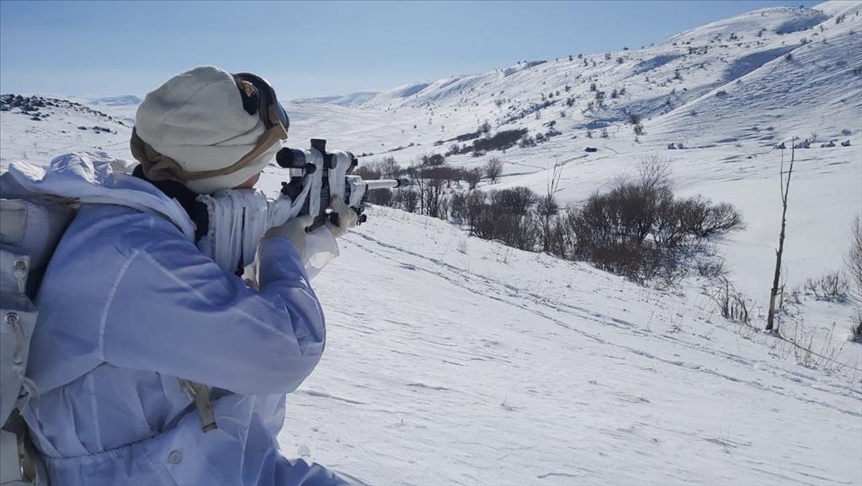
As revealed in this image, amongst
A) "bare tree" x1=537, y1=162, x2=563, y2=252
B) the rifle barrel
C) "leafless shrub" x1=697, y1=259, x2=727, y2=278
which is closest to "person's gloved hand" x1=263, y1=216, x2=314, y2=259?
the rifle barrel

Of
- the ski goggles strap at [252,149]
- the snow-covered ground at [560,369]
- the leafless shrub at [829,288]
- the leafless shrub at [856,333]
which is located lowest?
the leafless shrub at [856,333]

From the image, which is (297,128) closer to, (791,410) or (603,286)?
(603,286)

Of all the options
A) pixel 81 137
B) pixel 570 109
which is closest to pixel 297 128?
pixel 570 109

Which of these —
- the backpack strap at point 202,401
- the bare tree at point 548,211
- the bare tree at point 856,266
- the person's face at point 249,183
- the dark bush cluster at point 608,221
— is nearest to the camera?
the backpack strap at point 202,401

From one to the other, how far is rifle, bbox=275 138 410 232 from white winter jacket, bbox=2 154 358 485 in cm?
55

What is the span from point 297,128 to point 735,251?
258 ft

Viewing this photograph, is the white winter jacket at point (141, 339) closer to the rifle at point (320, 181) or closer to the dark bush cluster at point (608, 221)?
the rifle at point (320, 181)

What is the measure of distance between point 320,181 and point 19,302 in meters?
1.07

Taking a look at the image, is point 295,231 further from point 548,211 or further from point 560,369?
point 548,211

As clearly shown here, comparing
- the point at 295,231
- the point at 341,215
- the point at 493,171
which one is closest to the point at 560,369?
the point at 341,215

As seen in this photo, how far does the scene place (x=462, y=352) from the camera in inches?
241

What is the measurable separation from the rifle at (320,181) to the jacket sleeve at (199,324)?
0.62 metres

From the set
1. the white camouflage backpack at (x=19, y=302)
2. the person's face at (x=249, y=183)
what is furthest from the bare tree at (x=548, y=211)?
the white camouflage backpack at (x=19, y=302)

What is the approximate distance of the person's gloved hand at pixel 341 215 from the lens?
2.23 metres
